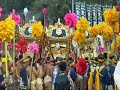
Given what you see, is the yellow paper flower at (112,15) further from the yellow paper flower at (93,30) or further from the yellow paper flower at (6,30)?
the yellow paper flower at (93,30)

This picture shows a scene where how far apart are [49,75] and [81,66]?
119 centimetres

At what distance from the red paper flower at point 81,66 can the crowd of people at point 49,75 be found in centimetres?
18

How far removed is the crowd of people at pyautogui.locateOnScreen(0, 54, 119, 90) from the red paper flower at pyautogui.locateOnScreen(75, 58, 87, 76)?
0.18 metres

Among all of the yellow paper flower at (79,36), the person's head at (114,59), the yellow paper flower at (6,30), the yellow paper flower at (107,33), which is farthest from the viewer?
the yellow paper flower at (79,36)

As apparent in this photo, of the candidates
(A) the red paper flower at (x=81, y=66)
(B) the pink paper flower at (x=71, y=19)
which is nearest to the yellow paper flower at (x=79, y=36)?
(B) the pink paper flower at (x=71, y=19)

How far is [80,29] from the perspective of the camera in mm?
15094

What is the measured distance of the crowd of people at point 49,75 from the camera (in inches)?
467

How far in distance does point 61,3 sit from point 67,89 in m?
31.5

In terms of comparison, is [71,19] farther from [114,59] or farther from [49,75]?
[114,59]

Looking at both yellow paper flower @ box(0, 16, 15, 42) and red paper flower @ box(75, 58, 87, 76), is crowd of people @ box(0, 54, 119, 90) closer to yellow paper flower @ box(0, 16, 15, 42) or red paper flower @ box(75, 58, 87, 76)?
red paper flower @ box(75, 58, 87, 76)

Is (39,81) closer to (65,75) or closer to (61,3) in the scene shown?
(65,75)

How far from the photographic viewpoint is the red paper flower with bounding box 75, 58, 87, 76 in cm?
1244

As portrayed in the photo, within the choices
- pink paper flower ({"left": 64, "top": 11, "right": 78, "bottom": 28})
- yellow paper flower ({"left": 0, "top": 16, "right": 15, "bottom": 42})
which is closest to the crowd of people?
yellow paper flower ({"left": 0, "top": 16, "right": 15, "bottom": 42})

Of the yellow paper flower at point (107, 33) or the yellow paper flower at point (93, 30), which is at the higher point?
the yellow paper flower at point (93, 30)
